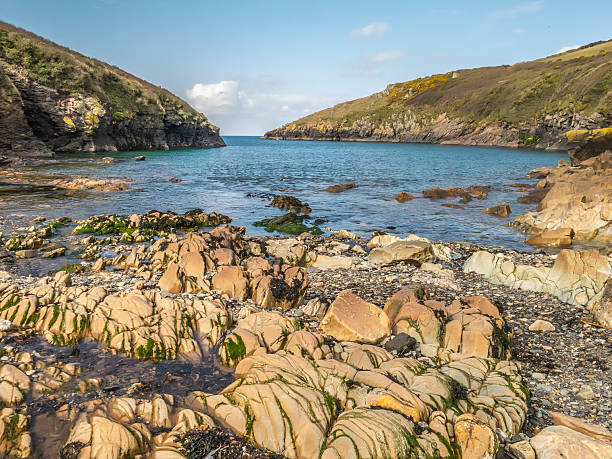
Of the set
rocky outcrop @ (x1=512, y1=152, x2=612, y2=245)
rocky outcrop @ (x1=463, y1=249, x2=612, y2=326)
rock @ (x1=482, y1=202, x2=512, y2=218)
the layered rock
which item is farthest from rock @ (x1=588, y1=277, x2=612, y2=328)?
rock @ (x1=482, y1=202, x2=512, y2=218)

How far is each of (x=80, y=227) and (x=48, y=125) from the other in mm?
58799

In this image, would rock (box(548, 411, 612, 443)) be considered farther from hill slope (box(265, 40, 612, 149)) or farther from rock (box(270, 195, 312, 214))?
hill slope (box(265, 40, 612, 149))

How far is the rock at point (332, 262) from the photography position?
52.4 feet

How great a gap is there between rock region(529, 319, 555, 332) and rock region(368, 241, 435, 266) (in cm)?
600

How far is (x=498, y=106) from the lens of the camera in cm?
13212

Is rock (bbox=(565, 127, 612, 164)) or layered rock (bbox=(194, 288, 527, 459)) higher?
rock (bbox=(565, 127, 612, 164))

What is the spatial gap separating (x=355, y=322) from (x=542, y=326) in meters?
5.65

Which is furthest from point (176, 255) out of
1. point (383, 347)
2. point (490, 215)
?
point (490, 215)

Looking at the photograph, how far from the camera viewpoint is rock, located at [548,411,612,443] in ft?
21.0

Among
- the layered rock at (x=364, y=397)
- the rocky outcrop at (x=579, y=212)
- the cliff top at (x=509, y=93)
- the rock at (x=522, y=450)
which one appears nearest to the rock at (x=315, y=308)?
the layered rock at (x=364, y=397)

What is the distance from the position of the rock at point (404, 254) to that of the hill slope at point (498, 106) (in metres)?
99.4

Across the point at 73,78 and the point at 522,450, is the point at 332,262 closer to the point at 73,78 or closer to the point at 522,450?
the point at 522,450

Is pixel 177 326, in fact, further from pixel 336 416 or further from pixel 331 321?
pixel 336 416

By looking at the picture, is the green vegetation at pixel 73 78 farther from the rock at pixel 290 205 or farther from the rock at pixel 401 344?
the rock at pixel 401 344
